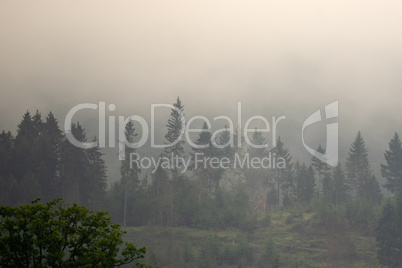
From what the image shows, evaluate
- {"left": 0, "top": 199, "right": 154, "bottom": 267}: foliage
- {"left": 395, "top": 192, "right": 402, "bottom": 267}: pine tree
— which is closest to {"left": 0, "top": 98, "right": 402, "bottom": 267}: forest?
{"left": 395, "top": 192, "right": 402, "bottom": 267}: pine tree

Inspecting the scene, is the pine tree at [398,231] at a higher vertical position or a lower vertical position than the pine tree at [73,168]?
lower

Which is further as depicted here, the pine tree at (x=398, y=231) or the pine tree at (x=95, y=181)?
the pine tree at (x=95, y=181)

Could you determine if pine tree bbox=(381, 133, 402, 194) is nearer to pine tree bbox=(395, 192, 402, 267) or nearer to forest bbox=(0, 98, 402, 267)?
forest bbox=(0, 98, 402, 267)

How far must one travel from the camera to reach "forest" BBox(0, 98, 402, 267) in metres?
83.6

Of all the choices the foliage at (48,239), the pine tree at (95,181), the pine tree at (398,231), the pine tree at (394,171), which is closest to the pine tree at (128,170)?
the pine tree at (95,181)

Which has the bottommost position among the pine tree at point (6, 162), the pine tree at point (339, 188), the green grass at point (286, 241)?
the green grass at point (286, 241)

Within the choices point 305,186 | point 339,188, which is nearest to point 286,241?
point 339,188

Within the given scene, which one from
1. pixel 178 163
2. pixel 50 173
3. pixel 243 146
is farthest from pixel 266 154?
pixel 50 173

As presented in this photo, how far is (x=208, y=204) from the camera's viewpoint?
104938 millimetres

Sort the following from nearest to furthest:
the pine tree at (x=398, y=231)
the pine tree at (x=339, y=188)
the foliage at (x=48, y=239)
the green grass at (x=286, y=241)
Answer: the foliage at (x=48, y=239), the pine tree at (x=398, y=231), the green grass at (x=286, y=241), the pine tree at (x=339, y=188)

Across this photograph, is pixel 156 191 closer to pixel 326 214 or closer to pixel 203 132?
pixel 203 132

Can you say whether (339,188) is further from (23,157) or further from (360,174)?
(23,157)

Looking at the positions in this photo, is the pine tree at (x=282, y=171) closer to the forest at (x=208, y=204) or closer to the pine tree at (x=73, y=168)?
the forest at (x=208, y=204)

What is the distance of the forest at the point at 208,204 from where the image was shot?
83.6 meters
